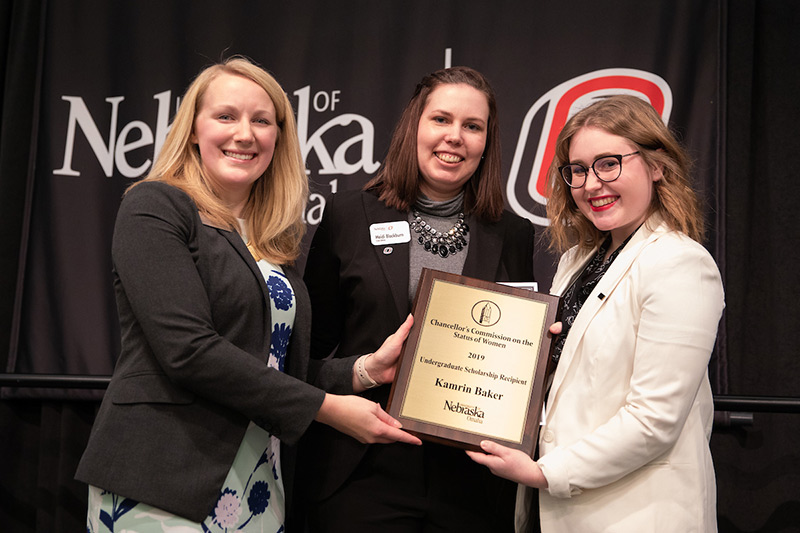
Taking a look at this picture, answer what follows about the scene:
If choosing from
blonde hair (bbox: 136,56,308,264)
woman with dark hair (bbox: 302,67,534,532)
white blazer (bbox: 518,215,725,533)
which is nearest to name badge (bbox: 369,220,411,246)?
woman with dark hair (bbox: 302,67,534,532)

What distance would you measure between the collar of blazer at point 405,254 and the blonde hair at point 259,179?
0.77 feet

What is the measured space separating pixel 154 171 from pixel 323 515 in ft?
3.43

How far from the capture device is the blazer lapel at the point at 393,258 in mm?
2051

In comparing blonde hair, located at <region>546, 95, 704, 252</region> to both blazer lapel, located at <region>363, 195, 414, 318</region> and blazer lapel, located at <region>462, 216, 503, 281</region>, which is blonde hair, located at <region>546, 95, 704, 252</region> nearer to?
blazer lapel, located at <region>462, 216, 503, 281</region>

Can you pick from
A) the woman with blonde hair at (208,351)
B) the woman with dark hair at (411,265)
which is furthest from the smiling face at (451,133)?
the woman with blonde hair at (208,351)

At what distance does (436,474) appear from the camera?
1.96m

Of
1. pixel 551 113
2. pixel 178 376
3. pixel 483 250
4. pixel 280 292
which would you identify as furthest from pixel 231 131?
pixel 551 113

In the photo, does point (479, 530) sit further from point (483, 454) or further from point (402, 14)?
point (402, 14)

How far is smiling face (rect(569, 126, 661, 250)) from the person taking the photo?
6.01 feet

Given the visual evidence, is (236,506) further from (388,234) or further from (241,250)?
(388,234)

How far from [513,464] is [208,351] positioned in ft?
2.52

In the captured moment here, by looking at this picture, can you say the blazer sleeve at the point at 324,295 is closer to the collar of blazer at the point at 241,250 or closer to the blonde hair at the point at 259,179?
the blonde hair at the point at 259,179

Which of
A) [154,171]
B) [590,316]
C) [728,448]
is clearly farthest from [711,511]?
[154,171]

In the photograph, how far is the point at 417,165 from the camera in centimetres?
222
